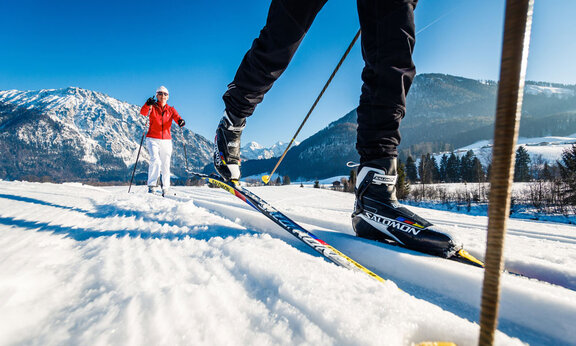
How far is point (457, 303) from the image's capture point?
72cm

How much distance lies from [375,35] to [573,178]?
3131 centimetres

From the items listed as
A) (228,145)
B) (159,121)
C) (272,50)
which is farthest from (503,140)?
(159,121)

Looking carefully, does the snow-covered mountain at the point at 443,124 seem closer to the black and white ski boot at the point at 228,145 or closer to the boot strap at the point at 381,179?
the black and white ski boot at the point at 228,145

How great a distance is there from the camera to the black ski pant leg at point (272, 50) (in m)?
1.24

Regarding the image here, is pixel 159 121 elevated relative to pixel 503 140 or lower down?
elevated

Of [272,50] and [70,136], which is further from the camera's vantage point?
[70,136]

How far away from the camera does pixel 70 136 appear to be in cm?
14450

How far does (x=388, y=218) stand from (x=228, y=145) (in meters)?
1.25

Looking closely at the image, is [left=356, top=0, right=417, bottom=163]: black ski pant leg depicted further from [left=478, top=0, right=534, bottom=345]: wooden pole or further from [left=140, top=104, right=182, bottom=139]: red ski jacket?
[left=140, top=104, right=182, bottom=139]: red ski jacket

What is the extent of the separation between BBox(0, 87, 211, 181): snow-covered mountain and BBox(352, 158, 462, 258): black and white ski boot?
11292 centimetres

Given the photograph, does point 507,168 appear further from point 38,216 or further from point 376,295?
point 38,216

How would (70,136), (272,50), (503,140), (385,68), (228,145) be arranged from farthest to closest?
(70,136) < (228,145) < (272,50) < (385,68) < (503,140)

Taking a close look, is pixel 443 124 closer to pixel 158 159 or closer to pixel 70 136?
pixel 158 159

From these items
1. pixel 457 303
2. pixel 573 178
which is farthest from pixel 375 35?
pixel 573 178
